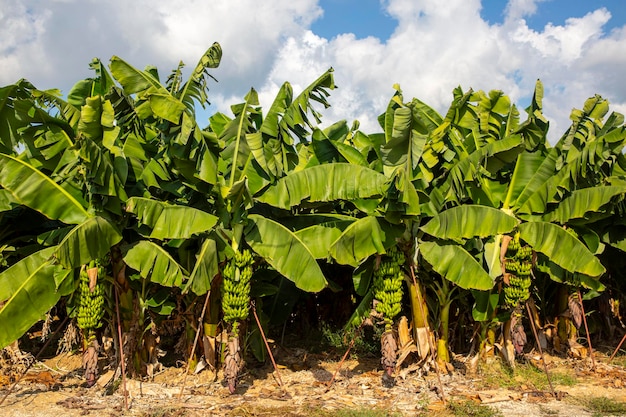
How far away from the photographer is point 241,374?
9031 mm

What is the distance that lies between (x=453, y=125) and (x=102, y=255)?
19.9 ft

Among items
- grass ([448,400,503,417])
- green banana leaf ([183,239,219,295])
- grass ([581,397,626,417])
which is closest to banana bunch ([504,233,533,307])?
grass ([581,397,626,417])

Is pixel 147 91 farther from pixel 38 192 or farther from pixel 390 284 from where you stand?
pixel 390 284

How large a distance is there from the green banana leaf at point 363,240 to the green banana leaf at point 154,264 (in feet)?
7.48

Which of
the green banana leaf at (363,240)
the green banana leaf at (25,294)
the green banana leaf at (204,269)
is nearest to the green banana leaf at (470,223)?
the green banana leaf at (363,240)

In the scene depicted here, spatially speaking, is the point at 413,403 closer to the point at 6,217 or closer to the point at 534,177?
the point at 534,177

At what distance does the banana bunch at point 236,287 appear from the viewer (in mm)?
8062

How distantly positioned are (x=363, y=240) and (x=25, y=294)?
4734 millimetres

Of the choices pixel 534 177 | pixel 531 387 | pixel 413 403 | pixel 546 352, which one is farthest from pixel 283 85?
pixel 546 352

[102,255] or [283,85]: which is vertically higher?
[283,85]

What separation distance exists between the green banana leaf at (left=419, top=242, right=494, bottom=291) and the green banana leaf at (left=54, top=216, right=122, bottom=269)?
4570mm

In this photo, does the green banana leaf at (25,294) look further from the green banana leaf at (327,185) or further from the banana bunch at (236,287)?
the green banana leaf at (327,185)

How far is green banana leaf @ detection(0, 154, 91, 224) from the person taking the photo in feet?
23.5

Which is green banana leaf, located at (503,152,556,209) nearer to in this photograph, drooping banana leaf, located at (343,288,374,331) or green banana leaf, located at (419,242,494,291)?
green banana leaf, located at (419,242,494,291)
